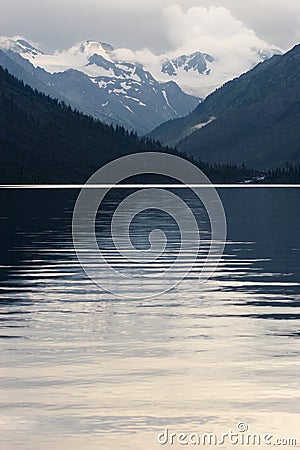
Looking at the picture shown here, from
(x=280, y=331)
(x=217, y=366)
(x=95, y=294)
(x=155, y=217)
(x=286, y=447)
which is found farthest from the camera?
(x=155, y=217)

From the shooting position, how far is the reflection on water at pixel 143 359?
1216 inches

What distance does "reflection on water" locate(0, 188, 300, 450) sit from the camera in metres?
30.9

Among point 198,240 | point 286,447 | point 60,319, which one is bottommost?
point 286,447

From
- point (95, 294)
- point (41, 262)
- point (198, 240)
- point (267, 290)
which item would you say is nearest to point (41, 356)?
point (95, 294)

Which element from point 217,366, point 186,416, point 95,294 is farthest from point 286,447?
point 95,294

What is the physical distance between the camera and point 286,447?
1112 inches

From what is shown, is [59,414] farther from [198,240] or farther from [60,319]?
[198,240]

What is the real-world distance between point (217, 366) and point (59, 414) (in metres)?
8.43

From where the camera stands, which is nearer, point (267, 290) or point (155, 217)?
point (267, 290)

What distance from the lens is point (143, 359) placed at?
40.2 m

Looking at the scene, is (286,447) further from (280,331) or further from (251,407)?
(280,331)

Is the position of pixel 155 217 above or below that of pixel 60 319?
above

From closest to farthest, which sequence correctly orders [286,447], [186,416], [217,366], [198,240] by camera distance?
[286,447] → [186,416] → [217,366] → [198,240]

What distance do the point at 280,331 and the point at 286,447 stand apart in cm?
1797
